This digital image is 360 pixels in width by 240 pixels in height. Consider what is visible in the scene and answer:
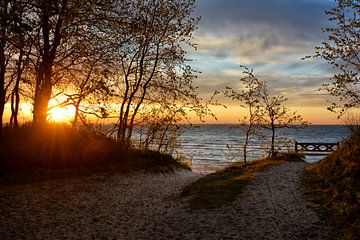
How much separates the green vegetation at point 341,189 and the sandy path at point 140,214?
0.45 metres

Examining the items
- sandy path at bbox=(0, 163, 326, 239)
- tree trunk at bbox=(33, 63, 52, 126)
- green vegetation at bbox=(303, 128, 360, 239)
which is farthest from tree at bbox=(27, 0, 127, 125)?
green vegetation at bbox=(303, 128, 360, 239)

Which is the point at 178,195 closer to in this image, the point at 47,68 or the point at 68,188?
the point at 68,188

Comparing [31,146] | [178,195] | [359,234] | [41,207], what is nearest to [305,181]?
[178,195]

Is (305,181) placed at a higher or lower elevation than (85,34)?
lower

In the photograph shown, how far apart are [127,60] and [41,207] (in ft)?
46.0

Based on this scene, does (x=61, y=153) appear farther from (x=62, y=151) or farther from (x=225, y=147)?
(x=225, y=147)

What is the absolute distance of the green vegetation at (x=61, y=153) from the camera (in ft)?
49.2

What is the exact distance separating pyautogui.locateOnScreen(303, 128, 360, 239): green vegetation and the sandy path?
45 centimetres

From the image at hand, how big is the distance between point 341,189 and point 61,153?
11.7m

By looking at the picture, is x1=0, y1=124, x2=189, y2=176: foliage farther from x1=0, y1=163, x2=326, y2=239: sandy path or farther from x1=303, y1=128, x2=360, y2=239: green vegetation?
x1=303, y1=128, x2=360, y2=239: green vegetation

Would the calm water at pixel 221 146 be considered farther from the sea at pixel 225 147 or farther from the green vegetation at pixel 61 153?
the green vegetation at pixel 61 153

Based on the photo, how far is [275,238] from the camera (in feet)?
27.6

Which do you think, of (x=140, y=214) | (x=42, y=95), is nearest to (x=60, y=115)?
(x=42, y=95)

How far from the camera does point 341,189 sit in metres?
11.6
